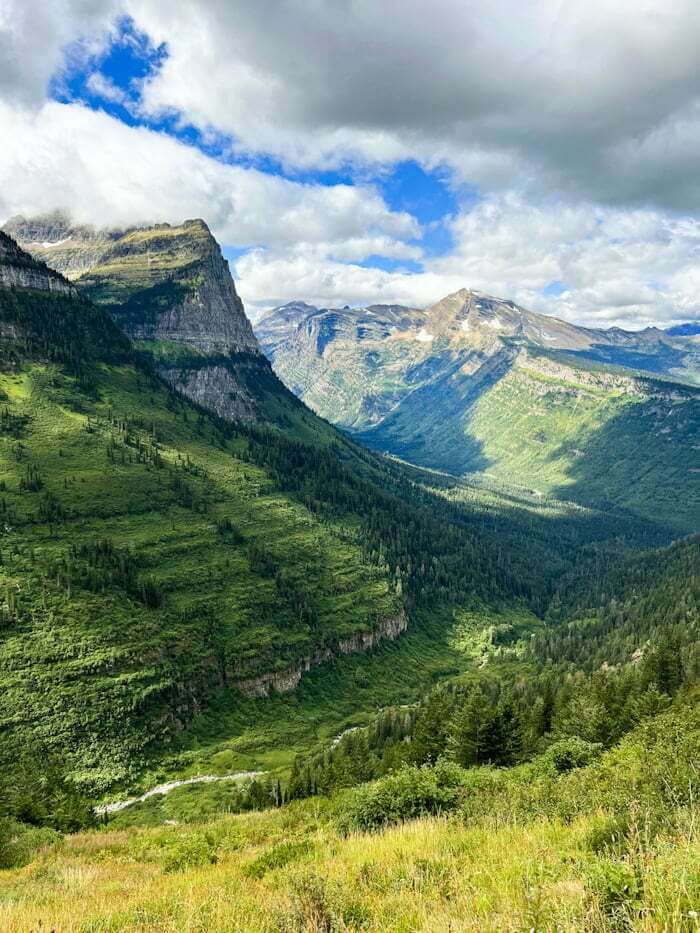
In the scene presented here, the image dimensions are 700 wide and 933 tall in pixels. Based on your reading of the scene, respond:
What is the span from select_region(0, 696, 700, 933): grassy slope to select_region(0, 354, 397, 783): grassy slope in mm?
103728

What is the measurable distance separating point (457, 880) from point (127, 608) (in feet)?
469

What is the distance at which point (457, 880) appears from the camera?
1256cm

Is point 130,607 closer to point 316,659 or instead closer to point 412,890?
point 316,659

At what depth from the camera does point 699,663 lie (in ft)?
369

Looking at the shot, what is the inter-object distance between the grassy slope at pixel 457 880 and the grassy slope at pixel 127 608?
103728 millimetres

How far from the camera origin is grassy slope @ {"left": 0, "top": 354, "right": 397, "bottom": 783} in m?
114

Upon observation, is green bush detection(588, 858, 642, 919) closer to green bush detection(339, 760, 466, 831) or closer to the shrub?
green bush detection(339, 760, 466, 831)

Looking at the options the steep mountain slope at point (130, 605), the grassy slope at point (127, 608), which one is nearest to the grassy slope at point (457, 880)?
the steep mountain slope at point (130, 605)

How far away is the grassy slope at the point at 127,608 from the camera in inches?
4493

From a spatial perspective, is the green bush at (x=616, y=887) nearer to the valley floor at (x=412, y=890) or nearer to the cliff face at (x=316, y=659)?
the valley floor at (x=412, y=890)

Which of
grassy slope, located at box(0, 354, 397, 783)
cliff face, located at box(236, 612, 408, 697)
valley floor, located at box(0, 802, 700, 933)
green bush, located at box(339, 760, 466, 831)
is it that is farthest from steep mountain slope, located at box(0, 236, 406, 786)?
valley floor, located at box(0, 802, 700, 933)

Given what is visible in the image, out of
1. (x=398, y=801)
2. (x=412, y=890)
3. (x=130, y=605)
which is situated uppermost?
(x=412, y=890)

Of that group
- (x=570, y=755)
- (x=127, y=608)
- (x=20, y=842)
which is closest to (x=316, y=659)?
(x=127, y=608)

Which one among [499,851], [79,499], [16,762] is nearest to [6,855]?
[499,851]
